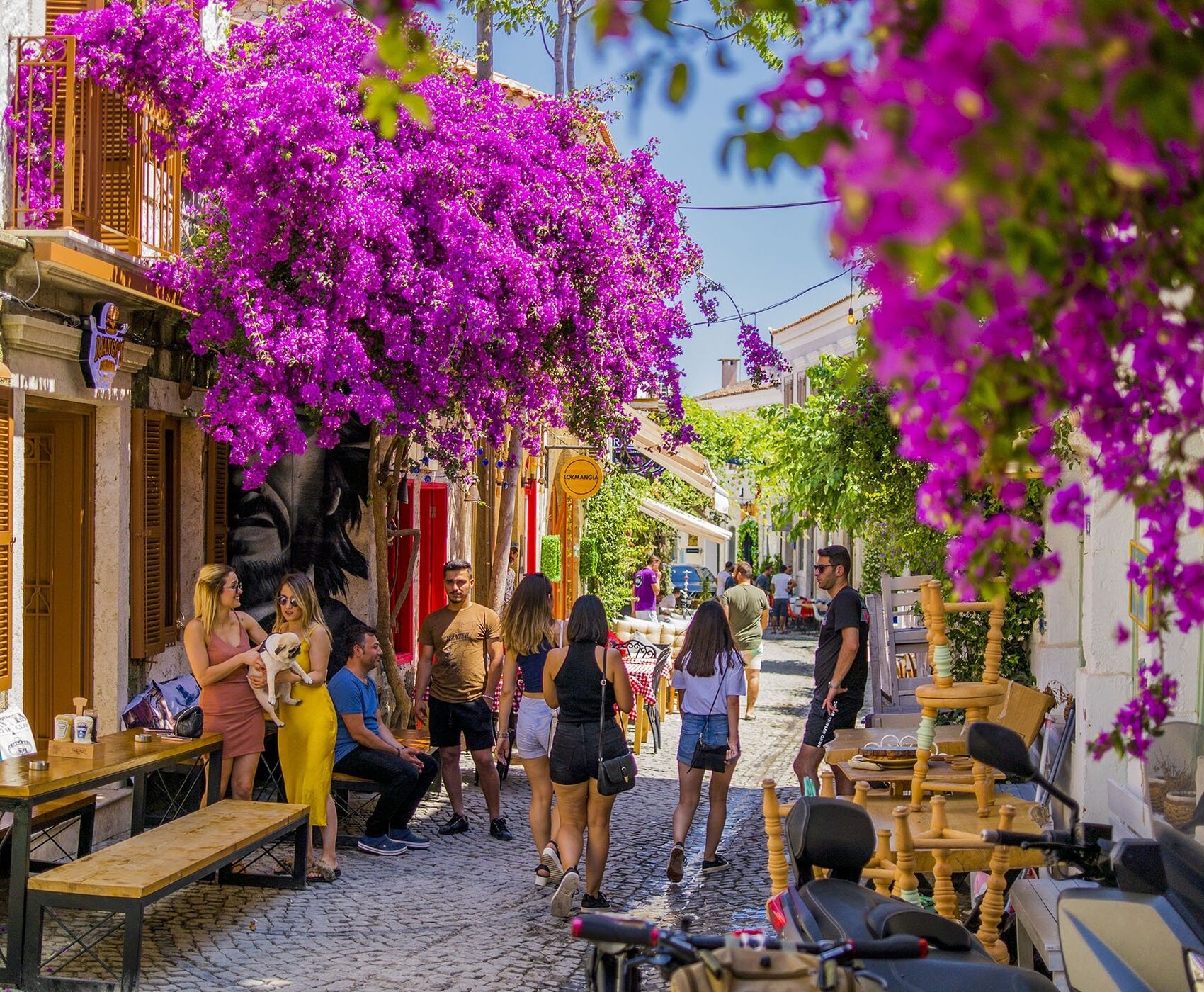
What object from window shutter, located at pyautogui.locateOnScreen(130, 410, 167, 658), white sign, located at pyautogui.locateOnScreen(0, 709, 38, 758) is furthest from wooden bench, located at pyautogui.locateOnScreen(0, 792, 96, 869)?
window shutter, located at pyautogui.locateOnScreen(130, 410, 167, 658)

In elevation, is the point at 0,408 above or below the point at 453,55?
below

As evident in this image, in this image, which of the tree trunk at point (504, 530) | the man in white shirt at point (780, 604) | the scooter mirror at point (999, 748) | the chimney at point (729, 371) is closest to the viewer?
the scooter mirror at point (999, 748)

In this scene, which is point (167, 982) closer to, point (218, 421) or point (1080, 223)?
point (218, 421)

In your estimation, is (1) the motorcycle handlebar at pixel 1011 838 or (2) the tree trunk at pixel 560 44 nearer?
(1) the motorcycle handlebar at pixel 1011 838

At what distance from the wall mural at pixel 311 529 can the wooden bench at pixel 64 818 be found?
3.80 metres

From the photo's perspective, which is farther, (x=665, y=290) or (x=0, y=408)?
(x=665, y=290)

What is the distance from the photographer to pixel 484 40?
13062 millimetres

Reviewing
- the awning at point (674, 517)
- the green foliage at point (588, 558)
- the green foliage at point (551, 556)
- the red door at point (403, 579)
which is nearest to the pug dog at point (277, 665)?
the red door at point (403, 579)

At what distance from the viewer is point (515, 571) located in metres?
19.3

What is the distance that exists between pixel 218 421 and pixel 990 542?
7914 mm

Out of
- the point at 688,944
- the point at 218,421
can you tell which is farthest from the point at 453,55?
the point at 688,944

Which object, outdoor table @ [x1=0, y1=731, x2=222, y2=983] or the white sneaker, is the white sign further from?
the white sneaker

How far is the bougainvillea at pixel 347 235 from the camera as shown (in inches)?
355

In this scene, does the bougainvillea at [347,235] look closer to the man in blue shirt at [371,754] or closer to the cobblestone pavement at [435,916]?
the man in blue shirt at [371,754]
